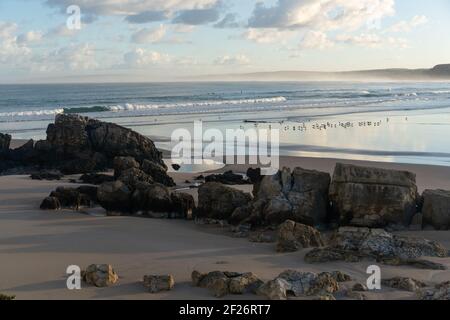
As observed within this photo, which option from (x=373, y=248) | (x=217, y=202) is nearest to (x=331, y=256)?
(x=373, y=248)

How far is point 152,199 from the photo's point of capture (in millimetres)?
11703

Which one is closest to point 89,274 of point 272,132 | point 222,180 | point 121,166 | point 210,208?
point 210,208

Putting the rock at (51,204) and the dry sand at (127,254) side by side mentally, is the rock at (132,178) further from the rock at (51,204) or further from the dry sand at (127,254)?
the rock at (51,204)

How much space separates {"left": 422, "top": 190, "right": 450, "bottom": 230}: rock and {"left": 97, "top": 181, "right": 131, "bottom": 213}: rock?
217 inches

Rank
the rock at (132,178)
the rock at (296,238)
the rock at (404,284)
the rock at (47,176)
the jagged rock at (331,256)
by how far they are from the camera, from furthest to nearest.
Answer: the rock at (47,176), the rock at (132,178), the rock at (296,238), the jagged rock at (331,256), the rock at (404,284)

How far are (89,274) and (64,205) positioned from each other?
5.13 metres

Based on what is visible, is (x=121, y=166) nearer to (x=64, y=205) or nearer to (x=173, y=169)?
(x=64, y=205)

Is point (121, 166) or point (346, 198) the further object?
point (121, 166)

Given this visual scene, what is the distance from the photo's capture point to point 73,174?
17484mm

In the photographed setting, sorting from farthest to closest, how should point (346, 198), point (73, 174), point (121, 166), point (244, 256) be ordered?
point (73, 174)
point (121, 166)
point (346, 198)
point (244, 256)

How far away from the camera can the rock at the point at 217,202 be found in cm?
1119

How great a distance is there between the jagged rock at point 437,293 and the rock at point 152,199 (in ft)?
19.4

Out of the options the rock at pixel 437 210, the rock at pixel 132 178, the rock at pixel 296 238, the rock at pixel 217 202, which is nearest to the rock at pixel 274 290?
the rock at pixel 296 238

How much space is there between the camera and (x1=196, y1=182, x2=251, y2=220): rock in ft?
36.7
